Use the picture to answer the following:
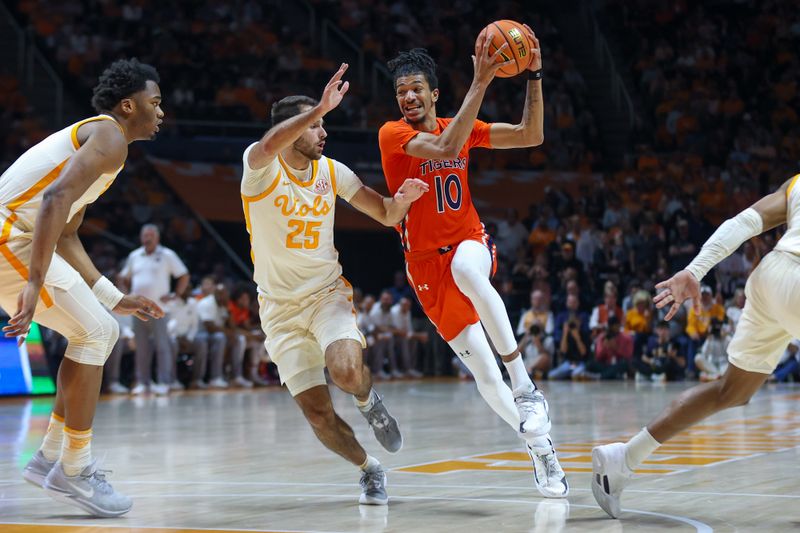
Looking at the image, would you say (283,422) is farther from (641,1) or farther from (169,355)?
(641,1)

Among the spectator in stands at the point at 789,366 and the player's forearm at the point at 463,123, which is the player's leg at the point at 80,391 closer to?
the player's forearm at the point at 463,123

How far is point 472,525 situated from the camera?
472 cm

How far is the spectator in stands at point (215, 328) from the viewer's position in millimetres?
15336

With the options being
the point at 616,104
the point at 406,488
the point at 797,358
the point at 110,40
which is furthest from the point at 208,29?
the point at 406,488

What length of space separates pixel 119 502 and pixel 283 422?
498cm

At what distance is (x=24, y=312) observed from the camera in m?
4.62

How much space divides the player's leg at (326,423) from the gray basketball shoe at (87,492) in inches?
38.7

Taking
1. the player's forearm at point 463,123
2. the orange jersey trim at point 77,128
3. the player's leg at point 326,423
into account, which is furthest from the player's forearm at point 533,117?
the orange jersey trim at point 77,128

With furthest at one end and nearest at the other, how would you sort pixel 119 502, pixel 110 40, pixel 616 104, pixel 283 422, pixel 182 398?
pixel 616 104
pixel 110 40
pixel 182 398
pixel 283 422
pixel 119 502

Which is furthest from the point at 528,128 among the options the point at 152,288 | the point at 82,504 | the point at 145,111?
the point at 152,288

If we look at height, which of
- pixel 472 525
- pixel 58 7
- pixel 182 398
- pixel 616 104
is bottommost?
pixel 182 398

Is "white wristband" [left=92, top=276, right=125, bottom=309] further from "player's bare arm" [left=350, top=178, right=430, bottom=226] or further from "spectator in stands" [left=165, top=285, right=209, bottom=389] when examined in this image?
"spectator in stands" [left=165, top=285, right=209, bottom=389]

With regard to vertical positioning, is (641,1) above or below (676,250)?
above

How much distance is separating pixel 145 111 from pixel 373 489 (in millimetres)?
2074
